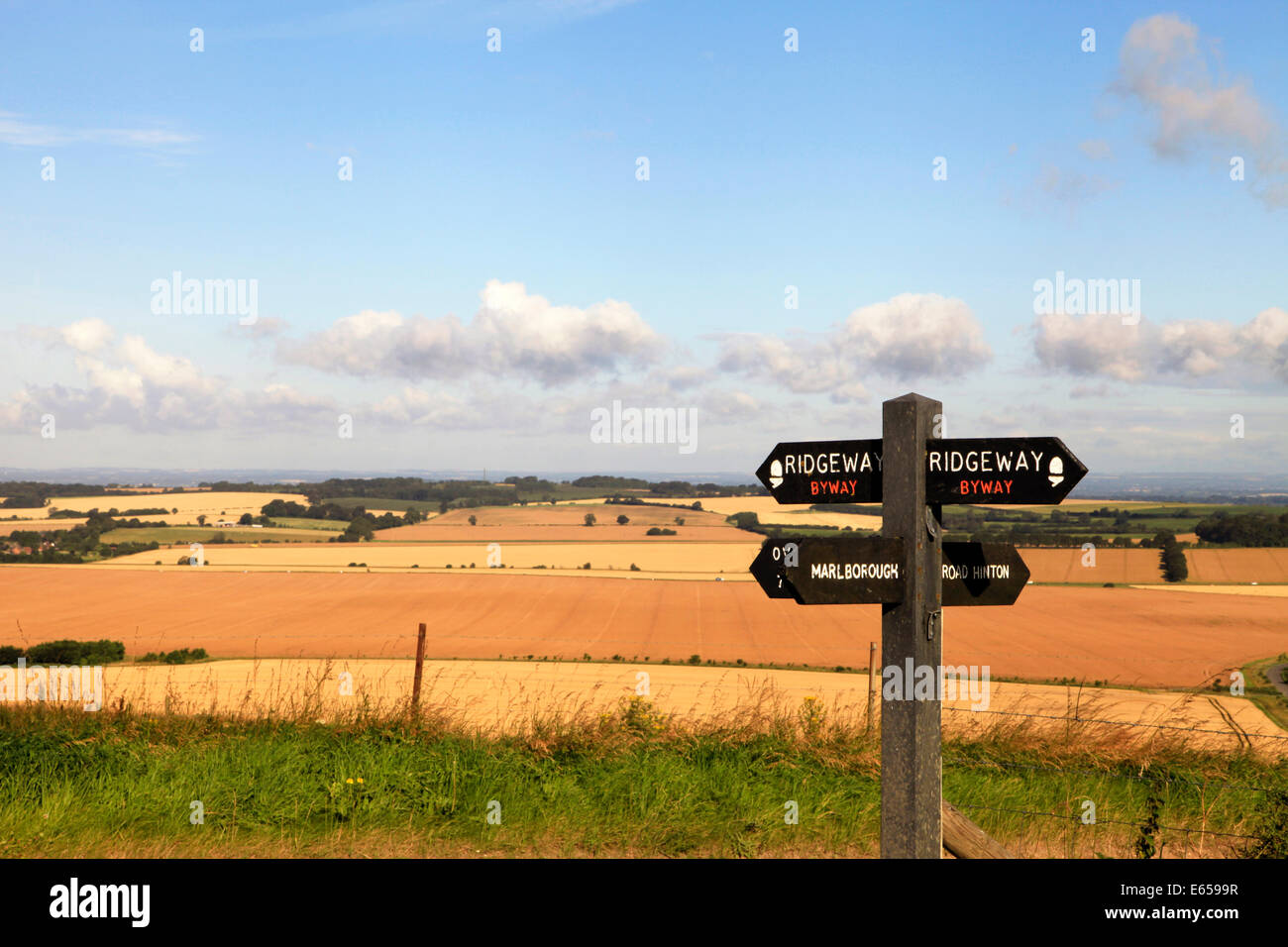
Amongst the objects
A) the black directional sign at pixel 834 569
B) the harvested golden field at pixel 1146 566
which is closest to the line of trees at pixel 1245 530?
the harvested golden field at pixel 1146 566

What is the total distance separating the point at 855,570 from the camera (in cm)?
409

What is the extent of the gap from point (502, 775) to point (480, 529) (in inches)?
4265

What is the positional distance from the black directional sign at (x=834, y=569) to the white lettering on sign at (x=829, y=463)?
36 cm

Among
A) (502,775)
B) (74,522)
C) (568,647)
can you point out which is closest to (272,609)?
(568,647)

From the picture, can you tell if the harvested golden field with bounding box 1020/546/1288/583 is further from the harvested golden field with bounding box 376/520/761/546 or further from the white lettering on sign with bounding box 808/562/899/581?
the white lettering on sign with bounding box 808/562/899/581

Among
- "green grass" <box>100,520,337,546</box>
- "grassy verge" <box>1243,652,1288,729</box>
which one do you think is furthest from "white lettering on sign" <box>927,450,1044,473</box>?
"green grass" <box>100,520,337,546</box>

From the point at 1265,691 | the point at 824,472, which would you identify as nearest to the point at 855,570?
the point at 824,472

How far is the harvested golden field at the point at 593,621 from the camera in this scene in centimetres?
4125

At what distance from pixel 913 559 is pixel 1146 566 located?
294ft

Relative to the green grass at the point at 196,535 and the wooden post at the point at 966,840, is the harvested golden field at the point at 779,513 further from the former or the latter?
the wooden post at the point at 966,840

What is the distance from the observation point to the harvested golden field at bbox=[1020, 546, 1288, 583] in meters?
76.6

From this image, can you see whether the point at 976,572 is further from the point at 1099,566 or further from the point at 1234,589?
the point at 1099,566

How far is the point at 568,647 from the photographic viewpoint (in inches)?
1683
